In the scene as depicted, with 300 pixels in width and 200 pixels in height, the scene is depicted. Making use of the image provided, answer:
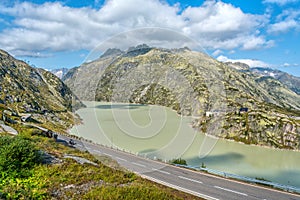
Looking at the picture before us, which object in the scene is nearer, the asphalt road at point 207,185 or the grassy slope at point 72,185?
the grassy slope at point 72,185

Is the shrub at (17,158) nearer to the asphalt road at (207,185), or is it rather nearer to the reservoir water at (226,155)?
the asphalt road at (207,185)

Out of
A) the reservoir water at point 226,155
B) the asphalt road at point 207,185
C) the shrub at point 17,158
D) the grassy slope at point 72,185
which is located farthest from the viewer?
the reservoir water at point 226,155

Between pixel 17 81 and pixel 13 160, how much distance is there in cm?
13227

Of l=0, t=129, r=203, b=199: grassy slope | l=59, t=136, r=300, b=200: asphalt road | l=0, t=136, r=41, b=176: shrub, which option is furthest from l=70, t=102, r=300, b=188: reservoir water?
l=0, t=136, r=41, b=176: shrub

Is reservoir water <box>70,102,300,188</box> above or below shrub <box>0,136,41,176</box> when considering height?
below

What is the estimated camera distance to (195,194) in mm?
19562

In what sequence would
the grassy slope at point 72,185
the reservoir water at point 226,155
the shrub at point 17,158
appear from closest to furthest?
1. the grassy slope at point 72,185
2. the shrub at point 17,158
3. the reservoir water at point 226,155

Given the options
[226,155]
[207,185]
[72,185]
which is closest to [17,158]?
[72,185]

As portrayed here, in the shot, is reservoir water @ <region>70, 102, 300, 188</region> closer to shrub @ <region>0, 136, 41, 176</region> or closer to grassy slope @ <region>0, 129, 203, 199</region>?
grassy slope @ <region>0, 129, 203, 199</region>

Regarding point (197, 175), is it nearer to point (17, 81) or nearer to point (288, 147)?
point (288, 147)

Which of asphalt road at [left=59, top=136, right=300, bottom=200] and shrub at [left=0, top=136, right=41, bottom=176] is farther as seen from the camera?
asphalt road at [left=59, top=136, right=300, bottom=200]

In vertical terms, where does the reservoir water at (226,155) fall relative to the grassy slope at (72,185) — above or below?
below

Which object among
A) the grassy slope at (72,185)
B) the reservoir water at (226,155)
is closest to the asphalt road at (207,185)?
the grassy slope at (72,185)

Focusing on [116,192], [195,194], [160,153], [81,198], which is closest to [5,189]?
[81,198]
